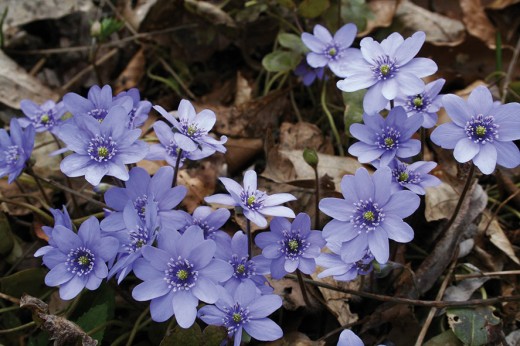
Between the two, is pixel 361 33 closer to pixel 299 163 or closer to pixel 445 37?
pixel 445 37

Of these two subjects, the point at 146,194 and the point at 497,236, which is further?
the point at 497,236

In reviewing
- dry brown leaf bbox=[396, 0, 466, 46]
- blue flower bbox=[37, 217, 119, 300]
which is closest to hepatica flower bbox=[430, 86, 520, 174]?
blue flower bbox=[37, 217, 119, 300]

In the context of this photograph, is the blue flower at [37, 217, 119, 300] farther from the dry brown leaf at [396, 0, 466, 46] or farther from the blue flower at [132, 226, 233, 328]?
the dry brown leaf at [396, 0, 466, 46]

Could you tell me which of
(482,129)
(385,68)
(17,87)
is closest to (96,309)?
(385,68)

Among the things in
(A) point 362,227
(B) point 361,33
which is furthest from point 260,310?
(B) point 361,33

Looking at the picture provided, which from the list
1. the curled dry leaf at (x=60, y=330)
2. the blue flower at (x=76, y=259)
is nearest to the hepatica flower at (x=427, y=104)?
the blue flower at (x=76, y=259)

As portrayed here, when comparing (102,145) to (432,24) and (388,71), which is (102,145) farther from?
(432,24)
